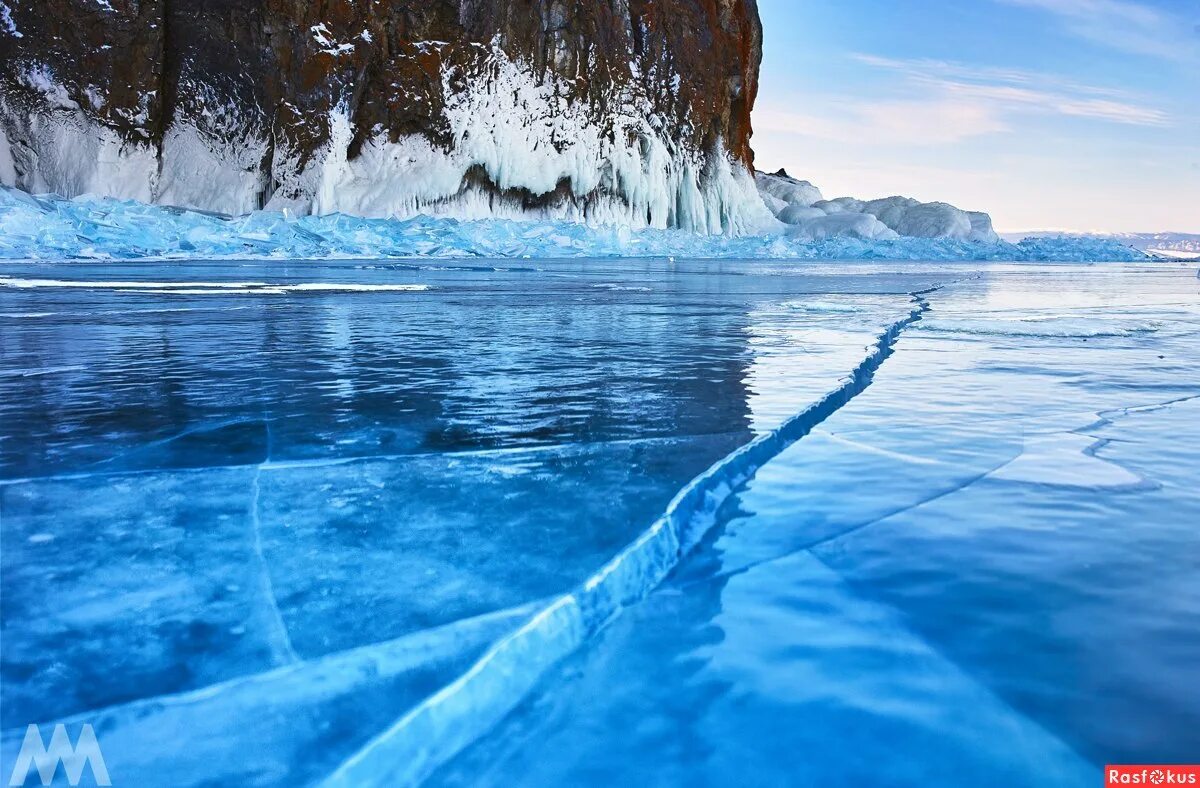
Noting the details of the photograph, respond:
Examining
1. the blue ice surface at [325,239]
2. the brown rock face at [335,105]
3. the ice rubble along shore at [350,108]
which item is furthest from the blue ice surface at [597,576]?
the brown rock face at [335,105]

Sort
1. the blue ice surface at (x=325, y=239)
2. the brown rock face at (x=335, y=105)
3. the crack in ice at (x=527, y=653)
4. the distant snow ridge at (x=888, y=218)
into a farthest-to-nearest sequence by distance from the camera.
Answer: the distant snow ridge at (x=888, y=218) < the brown rock face at (x=335, y=105) < the blue ice surface at (x=325, y=239) < the crack in ice at (x=527, y=653)

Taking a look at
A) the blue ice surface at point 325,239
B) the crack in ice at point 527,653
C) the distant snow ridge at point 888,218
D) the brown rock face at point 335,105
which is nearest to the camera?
the crack in ice at point 527,653

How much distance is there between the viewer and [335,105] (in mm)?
19875

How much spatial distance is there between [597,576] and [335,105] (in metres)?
20.9

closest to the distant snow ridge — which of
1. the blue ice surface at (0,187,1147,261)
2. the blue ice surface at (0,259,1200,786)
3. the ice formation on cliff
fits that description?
the blue ice surface at (0,187,1147,261)

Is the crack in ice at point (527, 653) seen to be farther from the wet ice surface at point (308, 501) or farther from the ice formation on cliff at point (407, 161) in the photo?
the ice formation on cliff at point (407, 161)

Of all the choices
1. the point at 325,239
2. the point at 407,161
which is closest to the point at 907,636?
the point at 325,239

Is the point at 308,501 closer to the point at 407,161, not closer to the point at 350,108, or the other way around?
the point at 407,161

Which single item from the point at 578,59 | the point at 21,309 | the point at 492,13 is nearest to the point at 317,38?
the point at 492,13

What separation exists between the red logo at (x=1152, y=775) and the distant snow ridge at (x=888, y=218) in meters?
30.7

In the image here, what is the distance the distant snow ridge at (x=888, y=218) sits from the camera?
3062 cm

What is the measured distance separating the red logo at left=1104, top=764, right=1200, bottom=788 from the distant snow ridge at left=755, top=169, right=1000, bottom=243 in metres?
30.7

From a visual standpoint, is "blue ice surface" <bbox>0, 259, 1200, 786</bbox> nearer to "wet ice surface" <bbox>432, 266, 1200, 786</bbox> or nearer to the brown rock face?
"wet ice surface" <bbox>432, 266, 1200, 786</bbox>

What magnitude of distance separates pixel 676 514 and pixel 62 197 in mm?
20799
